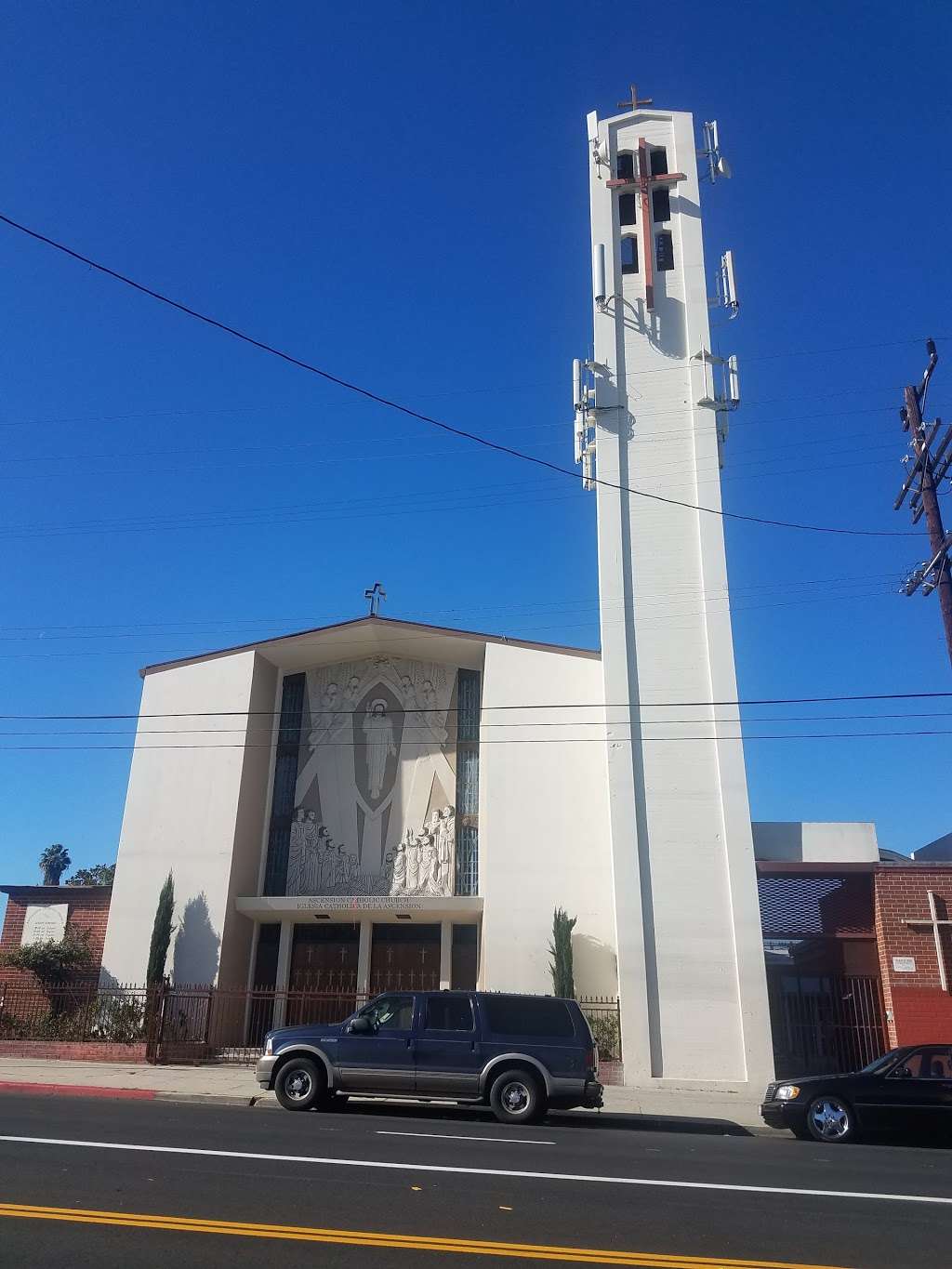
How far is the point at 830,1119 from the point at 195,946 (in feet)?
50.1

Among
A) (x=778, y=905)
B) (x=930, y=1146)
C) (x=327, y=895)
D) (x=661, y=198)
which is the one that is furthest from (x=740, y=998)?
(x=661, y=198)

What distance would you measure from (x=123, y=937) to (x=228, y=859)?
116 inches

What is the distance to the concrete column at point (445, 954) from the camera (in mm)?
23484

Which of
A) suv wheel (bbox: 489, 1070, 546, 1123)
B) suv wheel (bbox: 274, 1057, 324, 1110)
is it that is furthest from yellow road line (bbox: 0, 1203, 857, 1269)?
suv wheel (bbox: 489, 1070, 546, 1123)

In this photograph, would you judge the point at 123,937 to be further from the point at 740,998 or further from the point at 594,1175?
the point at 594,1175

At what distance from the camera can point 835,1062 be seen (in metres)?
19.1

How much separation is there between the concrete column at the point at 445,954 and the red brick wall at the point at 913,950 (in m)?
9.77

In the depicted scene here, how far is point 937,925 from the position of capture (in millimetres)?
18062

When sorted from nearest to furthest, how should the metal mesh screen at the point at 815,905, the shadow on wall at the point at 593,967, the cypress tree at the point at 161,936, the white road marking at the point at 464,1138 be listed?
1. the white road marking at the point at 464,1138
2. the metal mesh screen at the point at 815,905
3. the shadow on wall at the point at 593,967
4. the cypress tree at the point at 161,936

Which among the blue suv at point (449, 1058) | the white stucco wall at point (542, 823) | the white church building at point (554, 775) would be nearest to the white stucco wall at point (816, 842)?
the white church building at point (554, 775)

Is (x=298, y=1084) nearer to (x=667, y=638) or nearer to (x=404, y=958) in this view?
(x=404, y=958)

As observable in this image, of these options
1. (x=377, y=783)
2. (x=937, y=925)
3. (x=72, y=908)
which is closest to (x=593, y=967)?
(x=937, y=925)

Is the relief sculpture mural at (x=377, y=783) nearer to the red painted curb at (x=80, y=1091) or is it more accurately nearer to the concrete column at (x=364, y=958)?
→ the concrete column at (x=364, y=958)

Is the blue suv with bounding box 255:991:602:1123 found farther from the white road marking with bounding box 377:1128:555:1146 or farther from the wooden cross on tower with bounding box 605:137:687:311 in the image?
the wooden cross on tower with bounding box 605:137:687:311
